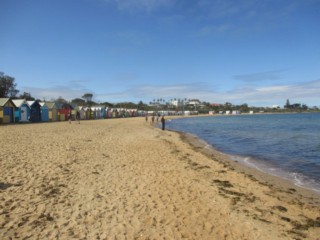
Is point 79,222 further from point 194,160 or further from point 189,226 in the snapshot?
point 194,160

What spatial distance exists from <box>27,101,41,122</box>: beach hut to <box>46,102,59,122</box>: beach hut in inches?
131

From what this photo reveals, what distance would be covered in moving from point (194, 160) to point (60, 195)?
9.26m

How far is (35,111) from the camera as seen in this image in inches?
1932

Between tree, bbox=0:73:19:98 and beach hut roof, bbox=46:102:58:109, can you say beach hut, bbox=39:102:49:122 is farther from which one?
tree, bbox=0:73:19:98

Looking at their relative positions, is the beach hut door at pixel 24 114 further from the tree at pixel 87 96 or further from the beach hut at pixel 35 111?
the tree at pixel 87 96

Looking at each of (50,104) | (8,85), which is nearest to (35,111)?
(50,104)

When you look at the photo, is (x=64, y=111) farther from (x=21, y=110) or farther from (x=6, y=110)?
(x=6, y=110)

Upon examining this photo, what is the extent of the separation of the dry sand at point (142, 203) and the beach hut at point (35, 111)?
123 ft

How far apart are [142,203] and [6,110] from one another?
39.3 m

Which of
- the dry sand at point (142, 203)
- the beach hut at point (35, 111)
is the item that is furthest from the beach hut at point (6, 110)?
the dry sand at point (142, 203)

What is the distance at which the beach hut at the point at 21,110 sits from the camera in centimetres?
4384

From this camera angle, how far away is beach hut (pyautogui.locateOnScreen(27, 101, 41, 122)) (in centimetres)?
4769

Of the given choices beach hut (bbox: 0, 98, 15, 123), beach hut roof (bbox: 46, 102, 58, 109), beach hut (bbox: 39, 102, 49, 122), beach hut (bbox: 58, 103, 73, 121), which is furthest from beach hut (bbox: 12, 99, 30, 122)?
beach hut (bbox: 58, 103, 73, 121)

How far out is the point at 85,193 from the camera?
8.48 metres
